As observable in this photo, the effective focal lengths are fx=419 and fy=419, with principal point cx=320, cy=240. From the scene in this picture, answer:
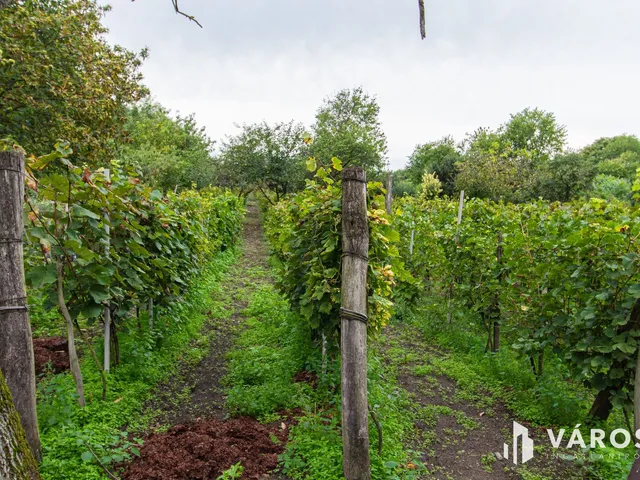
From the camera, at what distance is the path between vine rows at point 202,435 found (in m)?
3.02

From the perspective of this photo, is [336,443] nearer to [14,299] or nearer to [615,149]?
[14,299]

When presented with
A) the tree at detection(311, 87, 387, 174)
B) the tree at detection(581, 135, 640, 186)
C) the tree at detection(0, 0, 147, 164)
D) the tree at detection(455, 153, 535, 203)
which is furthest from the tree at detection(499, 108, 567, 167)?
the tree at detection(0, 0, 147, 164)

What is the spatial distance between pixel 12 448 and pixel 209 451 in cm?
159

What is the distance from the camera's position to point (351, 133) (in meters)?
32.4

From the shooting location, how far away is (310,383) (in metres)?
4.49

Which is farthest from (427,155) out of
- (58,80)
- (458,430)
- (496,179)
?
(458,430)

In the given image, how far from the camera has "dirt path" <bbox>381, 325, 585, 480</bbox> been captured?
3.44 metres

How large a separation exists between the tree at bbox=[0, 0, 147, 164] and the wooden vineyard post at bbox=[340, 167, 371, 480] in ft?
27.1

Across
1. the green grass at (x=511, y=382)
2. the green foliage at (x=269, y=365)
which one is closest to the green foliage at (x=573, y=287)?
the green grass at (x=511, y=382)

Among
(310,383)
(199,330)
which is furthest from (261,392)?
(199,330)

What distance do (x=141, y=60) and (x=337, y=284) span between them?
13.7 metres

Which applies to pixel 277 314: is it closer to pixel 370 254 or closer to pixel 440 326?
pixel 440 326

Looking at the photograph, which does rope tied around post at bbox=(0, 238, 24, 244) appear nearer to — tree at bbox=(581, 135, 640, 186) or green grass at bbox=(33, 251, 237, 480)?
green grass at bbox=(33, 251, 237, 480)

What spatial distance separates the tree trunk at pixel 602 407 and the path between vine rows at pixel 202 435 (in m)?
2.86
